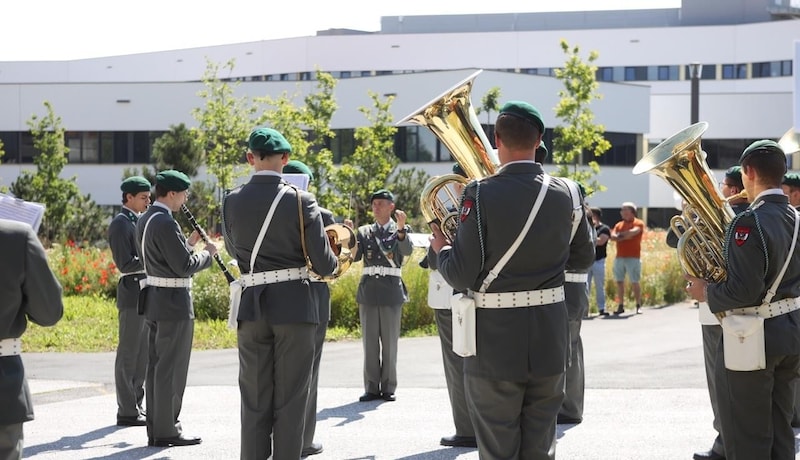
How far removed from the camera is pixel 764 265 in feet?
19.9

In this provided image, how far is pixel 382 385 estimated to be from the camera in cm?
1119

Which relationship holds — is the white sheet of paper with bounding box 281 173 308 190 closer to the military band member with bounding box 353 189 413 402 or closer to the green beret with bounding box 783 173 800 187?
the military band member with bounding box 353 189 413 402

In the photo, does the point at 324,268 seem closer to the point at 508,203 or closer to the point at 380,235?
the point at 508,203

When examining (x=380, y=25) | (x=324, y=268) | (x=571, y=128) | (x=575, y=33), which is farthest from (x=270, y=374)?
(x=380, y=25)

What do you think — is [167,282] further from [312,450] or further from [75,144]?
[75,144]

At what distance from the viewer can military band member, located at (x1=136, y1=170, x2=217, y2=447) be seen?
8.66 meters

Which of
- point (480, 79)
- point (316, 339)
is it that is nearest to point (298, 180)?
point (316, 339)

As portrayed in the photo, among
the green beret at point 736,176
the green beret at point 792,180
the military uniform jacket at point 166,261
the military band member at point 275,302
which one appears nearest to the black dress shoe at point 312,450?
the military band member at point 275,302

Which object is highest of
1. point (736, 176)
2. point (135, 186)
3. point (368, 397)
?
point (736, 176)

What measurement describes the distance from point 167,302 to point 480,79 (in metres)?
35.7

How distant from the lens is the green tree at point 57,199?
32.1 metres

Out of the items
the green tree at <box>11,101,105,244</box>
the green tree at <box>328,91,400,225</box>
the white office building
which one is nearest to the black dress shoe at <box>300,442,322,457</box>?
the green tree at <box>328,91,400,225</box>

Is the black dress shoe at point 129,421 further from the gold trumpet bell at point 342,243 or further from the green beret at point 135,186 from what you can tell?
the gold trumpet bell at point 342,243

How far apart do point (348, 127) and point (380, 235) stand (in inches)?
1435
